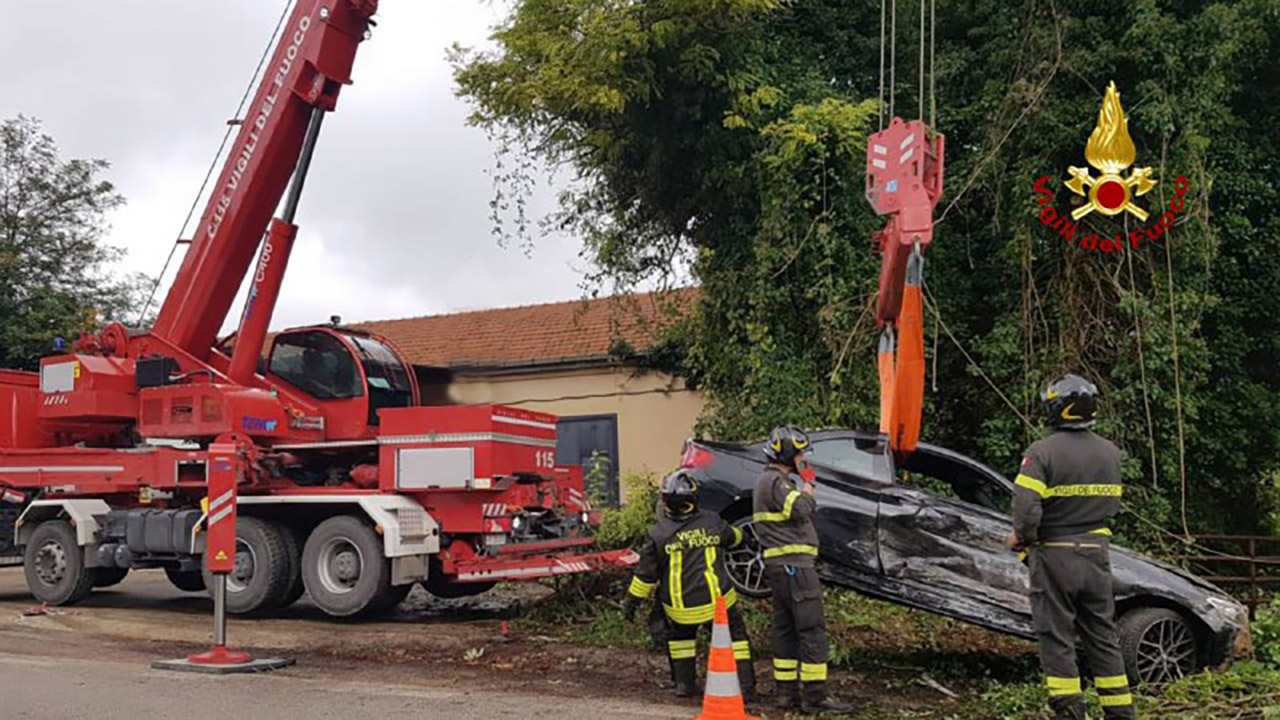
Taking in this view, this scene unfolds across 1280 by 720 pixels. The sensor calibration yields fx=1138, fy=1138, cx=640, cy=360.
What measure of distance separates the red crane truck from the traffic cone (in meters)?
4.45

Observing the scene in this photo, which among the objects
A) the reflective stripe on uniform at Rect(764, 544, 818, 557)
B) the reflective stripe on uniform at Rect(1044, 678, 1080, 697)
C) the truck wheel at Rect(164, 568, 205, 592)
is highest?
the reflective stripe on uniform at Rect(764, 544, 818, 557)

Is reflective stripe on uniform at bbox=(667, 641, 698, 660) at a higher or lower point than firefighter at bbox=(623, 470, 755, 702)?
lower

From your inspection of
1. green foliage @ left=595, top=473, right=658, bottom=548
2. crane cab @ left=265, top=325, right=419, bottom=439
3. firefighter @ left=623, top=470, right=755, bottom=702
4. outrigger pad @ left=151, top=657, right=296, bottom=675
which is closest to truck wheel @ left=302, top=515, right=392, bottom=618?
crane cab @ left=265, top=325, right=419, bottom=439

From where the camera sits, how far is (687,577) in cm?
693

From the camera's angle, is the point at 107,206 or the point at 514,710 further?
the point at 107,206

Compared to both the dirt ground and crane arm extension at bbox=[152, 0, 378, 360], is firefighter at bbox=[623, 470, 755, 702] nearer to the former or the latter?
the dirt ground

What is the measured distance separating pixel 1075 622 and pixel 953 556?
6.05 feet

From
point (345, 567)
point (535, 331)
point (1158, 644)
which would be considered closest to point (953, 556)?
point (1158, 644)

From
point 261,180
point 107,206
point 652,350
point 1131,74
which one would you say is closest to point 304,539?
point 261,180

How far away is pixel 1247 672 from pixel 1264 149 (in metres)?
7.58

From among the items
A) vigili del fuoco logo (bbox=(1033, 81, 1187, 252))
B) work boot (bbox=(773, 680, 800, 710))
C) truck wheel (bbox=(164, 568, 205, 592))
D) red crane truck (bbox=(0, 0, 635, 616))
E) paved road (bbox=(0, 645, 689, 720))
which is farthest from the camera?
truck wheel (bbox=(164, 568, 205, 592))

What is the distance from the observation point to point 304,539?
1114 centimetres

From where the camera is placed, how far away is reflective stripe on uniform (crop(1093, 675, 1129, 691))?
565 cm

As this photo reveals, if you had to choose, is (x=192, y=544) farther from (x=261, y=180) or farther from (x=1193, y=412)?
(x=1193, y=412)
